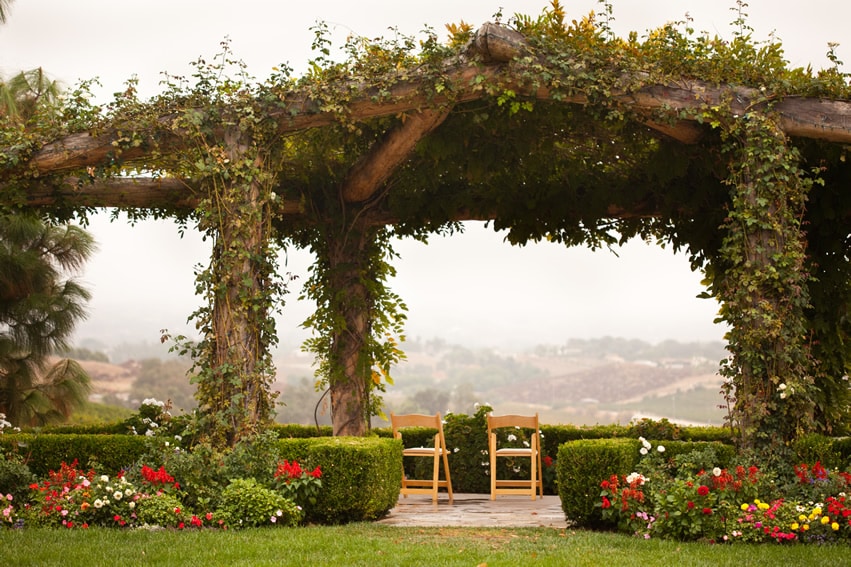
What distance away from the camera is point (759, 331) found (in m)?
6.64

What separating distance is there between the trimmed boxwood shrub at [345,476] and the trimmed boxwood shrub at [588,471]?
1423mm

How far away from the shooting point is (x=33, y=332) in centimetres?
1159

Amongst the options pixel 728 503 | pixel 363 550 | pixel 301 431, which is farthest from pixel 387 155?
pixel 728 503

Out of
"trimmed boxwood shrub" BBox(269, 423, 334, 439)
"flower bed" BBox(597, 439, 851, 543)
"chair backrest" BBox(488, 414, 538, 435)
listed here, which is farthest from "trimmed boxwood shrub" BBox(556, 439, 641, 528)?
"trimmed boxwood shrub" BBox(269, 423, 334, 439)

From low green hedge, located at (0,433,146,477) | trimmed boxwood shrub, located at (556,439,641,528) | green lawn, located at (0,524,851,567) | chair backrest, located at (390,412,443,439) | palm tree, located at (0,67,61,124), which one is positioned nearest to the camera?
green lawn, located at (0,524,851,567)

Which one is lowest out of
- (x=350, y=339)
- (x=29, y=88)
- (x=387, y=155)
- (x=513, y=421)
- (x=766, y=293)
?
(x=513, y=421)

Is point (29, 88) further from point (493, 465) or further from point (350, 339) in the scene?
point (493, 465)

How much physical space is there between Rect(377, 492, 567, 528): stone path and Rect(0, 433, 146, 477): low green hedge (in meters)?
2.48

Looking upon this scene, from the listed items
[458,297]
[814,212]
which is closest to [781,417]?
[814,212]

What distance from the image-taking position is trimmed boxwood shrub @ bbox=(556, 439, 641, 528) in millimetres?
6441

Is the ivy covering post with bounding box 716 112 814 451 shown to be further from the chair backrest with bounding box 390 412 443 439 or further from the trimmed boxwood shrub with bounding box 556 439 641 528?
the chair backrest with bounding box 390 412 443 439

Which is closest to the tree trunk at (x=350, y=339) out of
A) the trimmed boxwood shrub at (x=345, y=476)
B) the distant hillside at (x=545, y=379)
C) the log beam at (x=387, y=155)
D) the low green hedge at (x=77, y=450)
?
the log beam at (x=387, y=155)

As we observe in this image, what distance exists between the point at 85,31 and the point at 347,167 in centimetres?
967

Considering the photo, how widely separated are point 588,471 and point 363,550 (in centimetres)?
200
